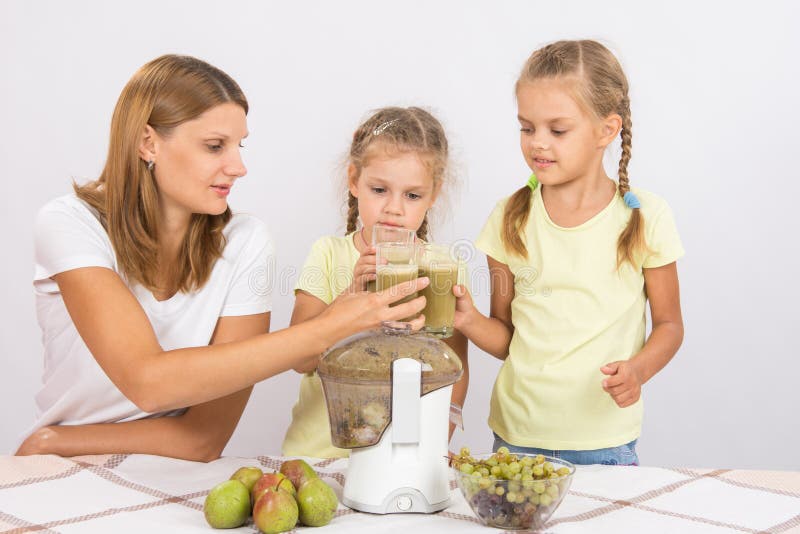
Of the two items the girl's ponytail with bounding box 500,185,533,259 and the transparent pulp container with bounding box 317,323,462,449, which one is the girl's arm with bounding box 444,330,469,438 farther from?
the transparent pulp container with bounding box 317,323,462,449

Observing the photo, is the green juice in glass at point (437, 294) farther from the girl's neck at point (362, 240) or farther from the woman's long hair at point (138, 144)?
the woman's long hair at point (138, 144)

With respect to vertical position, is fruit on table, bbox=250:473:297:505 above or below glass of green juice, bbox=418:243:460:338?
below

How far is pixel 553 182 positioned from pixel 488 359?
133 centimetres

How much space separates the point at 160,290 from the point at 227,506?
0.89 metres

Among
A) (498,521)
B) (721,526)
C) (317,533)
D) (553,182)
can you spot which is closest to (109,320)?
(317,533)

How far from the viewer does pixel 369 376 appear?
1544mm

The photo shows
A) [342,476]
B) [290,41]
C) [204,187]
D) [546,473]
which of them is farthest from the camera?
[290,41]

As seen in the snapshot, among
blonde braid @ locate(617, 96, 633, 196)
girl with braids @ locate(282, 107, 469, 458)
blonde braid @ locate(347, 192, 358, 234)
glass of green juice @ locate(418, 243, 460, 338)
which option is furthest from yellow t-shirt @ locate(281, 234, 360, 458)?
blonde braid @ locate(617, 96, 633, 196)

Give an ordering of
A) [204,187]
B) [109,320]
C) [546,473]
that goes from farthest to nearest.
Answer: [204,187], [109,320], [546,473]

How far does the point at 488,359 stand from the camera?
3406mm

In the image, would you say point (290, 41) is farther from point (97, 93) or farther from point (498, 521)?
point (498, 521)

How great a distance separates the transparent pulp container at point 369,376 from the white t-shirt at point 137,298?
696 mm

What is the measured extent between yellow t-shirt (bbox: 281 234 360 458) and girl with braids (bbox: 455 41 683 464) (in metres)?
0.38

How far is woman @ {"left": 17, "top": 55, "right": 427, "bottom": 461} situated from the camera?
1.82 m
